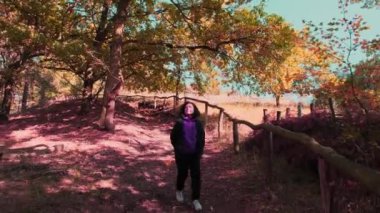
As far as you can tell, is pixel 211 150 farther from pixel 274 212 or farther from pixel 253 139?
pixel 274 212

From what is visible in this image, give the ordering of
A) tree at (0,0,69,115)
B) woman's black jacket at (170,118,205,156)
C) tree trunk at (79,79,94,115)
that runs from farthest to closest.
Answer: tree trunk at (79,79,94,115)
tree at (0,0,69,115)
woman's black jacket at (170,118,205,156)

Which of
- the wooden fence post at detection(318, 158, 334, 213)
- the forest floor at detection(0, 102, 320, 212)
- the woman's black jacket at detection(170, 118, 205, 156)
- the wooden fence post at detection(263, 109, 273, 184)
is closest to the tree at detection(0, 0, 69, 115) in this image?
the forest floor at detection(0, 102, 320, 212)

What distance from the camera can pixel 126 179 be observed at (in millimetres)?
10086

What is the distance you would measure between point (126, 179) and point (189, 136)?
2.74 meters

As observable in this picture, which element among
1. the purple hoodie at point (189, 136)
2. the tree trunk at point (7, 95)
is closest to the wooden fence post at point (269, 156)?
the purple hoodie at point (189, 136)

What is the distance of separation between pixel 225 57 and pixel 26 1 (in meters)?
7.72

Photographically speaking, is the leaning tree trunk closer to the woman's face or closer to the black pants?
the black pants

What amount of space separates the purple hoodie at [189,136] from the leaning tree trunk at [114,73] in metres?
9.78

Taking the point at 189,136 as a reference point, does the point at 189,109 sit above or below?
above

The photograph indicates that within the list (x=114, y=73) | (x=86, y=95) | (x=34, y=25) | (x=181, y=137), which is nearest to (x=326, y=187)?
(x=181, y=137)

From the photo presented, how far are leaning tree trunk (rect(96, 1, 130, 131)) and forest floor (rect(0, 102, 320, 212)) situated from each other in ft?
4.12

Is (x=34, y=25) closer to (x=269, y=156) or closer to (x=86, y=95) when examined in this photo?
(x=86, y=95)

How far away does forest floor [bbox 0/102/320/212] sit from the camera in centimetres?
Answer: 791

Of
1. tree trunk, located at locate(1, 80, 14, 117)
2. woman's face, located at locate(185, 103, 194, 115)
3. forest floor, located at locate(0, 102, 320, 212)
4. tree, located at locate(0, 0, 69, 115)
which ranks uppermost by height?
tree, located at locate(0, 0, 69, 115)
